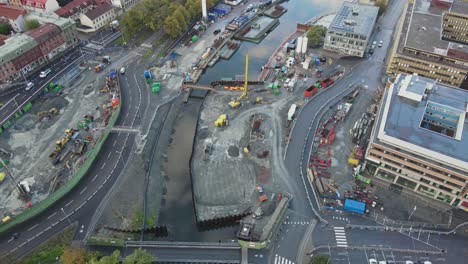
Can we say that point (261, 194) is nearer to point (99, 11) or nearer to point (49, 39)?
point (49, 39)

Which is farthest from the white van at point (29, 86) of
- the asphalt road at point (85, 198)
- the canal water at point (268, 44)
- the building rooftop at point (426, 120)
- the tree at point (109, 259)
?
the building rooftop at point (426, 120)

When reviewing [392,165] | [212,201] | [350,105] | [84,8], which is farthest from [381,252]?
[84,8]

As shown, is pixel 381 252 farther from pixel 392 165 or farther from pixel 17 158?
pixel 17 158

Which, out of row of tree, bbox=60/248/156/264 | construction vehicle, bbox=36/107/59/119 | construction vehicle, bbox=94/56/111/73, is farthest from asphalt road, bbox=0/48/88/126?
row of tree, bbox=60/248/156/264

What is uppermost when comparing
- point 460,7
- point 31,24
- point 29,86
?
point 460,7

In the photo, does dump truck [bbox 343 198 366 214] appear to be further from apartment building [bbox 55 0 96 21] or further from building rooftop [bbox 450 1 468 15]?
apartment building [bbox 55 0 96 21]

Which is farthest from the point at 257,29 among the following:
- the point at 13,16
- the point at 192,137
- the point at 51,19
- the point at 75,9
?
the point at 13,16

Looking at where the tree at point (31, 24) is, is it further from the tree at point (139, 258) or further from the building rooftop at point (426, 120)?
the building rooftop at point (426, 120)

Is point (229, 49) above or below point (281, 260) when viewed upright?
above
